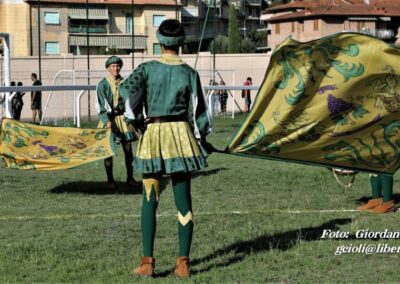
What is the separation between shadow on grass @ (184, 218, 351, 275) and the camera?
25.3 ft

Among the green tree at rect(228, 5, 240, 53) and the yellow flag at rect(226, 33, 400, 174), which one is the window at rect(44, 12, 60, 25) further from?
the yellow flag at rect(226, 33, 400, 174)

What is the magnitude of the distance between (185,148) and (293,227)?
8.13ft

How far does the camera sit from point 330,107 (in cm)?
790

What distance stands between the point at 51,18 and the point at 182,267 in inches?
2598

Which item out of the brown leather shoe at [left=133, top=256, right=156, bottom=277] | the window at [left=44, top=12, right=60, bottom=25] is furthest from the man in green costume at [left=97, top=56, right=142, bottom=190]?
the window at [left=44, top=12, right=60, bottom=25]

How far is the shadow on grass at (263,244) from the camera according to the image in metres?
7.70

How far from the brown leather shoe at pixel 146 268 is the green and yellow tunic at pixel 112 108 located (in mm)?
4870

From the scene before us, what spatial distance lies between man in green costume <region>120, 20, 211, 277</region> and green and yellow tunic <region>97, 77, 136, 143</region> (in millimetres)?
4714

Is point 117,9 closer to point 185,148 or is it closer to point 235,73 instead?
point 235,73

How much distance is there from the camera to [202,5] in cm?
9012

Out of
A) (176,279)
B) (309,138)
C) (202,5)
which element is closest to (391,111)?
(309,138)

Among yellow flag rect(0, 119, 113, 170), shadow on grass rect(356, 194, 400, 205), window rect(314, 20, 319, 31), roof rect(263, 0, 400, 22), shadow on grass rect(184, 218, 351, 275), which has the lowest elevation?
shadow on grass rect(356, 194, 400, 205)

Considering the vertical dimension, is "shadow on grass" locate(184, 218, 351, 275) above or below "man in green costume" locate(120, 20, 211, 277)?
below

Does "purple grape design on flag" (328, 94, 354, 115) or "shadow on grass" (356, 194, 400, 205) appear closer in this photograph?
"purple grape design on flag" (328, 94, 354, 115)
